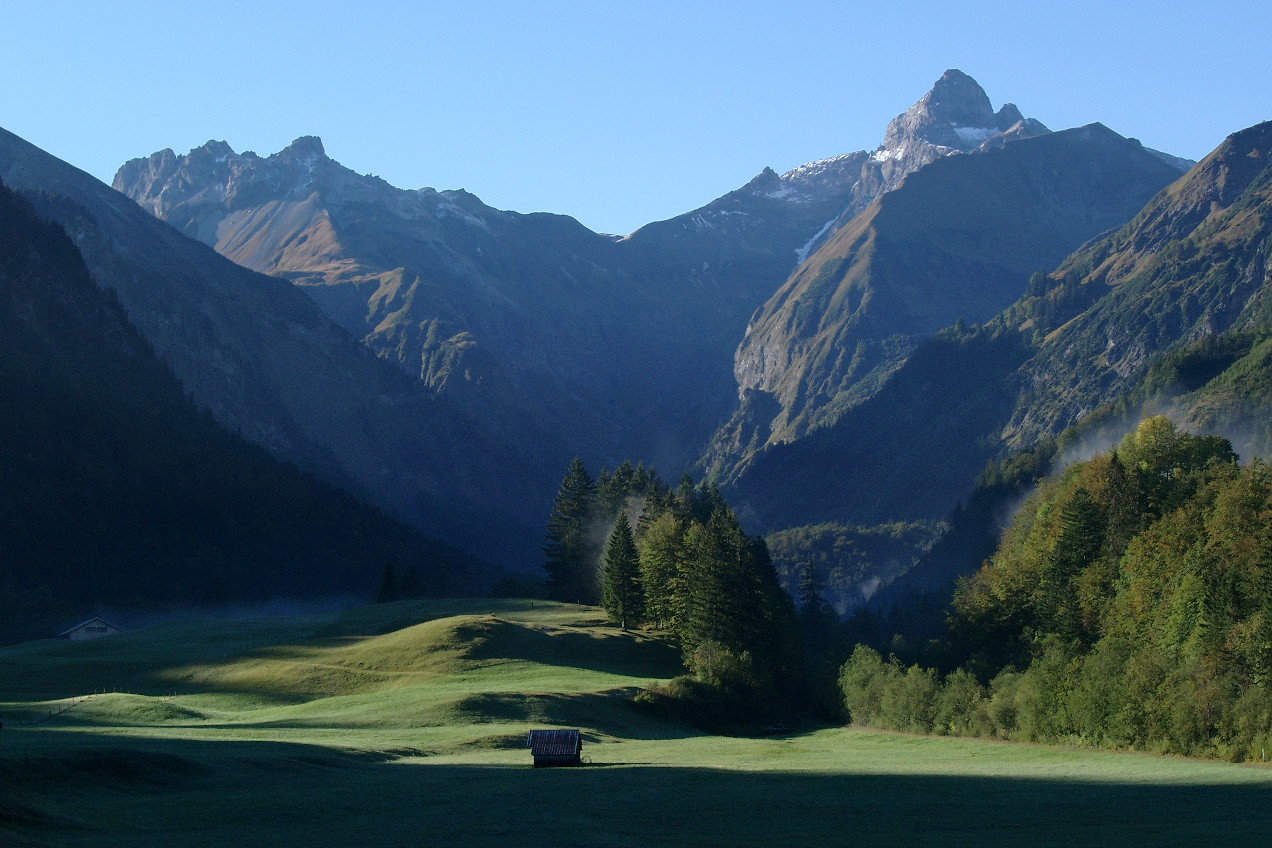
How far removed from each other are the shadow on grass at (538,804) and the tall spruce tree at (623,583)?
80.0 m

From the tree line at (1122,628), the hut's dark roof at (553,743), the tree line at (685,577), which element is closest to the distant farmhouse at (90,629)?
the tree line at (685,577)

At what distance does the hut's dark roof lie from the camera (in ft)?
183

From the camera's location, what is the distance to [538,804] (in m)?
42.2

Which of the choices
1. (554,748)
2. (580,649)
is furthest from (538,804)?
(580,649)

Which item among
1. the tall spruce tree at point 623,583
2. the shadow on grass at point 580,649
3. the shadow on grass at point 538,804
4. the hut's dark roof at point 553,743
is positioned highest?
the tall spruce tree at point 623,583

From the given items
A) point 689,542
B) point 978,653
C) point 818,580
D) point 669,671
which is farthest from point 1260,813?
point 818,580

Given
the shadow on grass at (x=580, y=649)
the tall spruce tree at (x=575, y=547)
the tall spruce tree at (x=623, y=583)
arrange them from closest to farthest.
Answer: the shadow on grass at (x=580, y=649) < the tall spruce tree at (x=623, y=583) < the tall spruce tree at (x=575, y=547)

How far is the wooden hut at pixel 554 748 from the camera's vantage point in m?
55.8

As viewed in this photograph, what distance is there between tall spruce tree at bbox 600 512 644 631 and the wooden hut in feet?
253

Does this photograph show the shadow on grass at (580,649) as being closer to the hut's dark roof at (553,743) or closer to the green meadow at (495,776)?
the green meadow at (495,776)

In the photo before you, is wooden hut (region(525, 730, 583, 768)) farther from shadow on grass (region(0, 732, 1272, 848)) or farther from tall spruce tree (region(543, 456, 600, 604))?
tall spruce tree (region(543, 456, 600, 604))

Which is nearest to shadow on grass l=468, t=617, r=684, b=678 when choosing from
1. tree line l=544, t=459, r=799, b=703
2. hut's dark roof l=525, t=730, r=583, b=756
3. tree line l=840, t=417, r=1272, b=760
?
tree line l=544, t=459, r=799, b=703

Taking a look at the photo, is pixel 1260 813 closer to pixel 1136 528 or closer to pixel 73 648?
pixel 1136 528

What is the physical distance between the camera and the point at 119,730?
63938 mm
